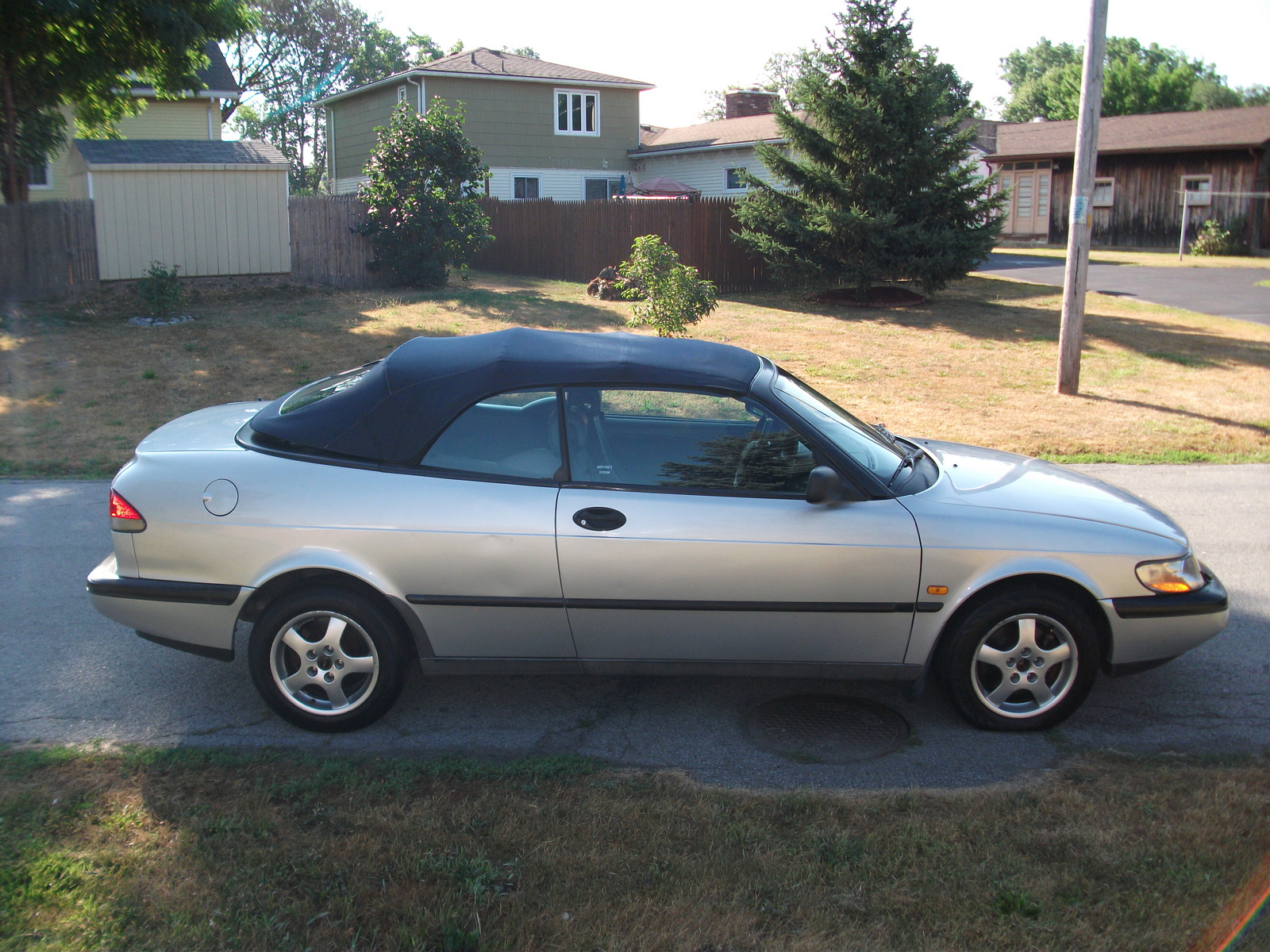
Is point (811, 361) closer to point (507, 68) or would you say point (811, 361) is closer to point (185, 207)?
point (185, 207)

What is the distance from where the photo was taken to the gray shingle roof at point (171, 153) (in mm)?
18891

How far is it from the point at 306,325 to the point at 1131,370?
11.9 metres

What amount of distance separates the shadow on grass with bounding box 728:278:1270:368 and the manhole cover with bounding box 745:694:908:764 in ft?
39.8

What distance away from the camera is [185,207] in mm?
19094

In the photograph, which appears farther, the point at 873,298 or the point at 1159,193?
the point at 1159,193

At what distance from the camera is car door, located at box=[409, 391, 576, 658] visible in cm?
418

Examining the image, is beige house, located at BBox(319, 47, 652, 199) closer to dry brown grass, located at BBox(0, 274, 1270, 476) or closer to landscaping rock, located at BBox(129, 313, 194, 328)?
dry brown grass, located at BBox(0, 274, 1270, 476)

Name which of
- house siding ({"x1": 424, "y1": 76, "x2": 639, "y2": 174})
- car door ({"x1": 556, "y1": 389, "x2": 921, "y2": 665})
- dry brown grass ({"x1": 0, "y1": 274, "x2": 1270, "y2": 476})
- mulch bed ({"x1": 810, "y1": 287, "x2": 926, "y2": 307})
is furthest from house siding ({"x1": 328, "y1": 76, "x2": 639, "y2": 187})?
car door ({"x1": 556, "y1": 389, "x2": 921, "y2": 665})

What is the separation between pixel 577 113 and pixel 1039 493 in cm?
3374

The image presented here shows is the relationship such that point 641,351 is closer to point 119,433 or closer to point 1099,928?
point 1099,928

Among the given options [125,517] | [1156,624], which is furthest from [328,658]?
[1156,624]

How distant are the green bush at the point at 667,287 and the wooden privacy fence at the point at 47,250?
11.2 metres

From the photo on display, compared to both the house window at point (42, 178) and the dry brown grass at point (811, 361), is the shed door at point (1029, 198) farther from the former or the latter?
the house window at point (42, 178)

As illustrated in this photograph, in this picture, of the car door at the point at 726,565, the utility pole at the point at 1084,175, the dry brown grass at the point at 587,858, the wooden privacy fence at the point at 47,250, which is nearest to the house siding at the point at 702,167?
the wooden privacy fence at the point at 47,250
